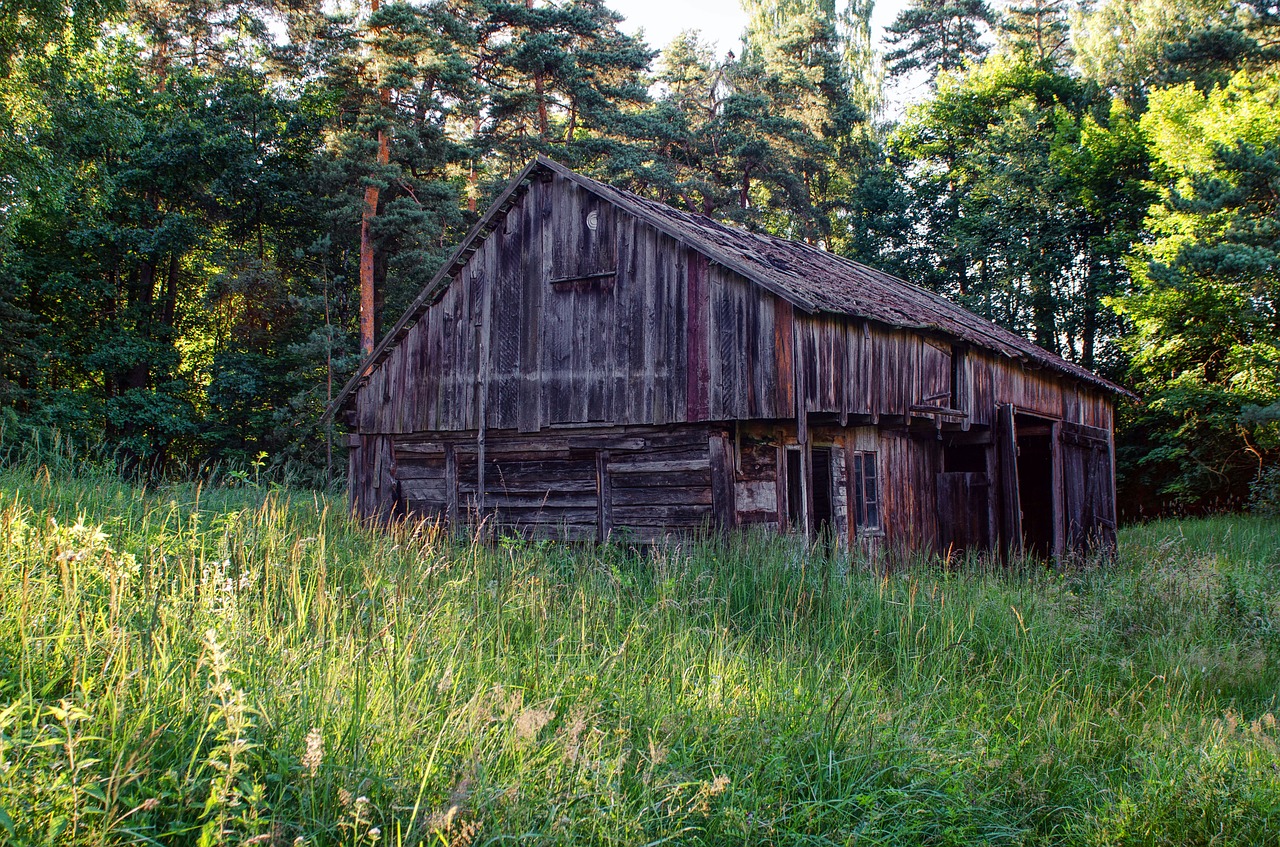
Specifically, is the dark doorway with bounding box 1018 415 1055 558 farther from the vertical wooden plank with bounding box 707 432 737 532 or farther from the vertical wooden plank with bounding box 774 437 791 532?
the vertical wooden plank with bounding box 707 432 737 532

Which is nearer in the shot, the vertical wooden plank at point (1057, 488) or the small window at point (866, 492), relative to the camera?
the small window at point (866, 492)

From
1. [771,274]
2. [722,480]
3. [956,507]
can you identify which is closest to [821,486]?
[722,480]

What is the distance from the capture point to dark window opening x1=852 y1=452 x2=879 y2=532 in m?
13.5

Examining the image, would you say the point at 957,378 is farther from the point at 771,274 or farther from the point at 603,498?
the point at 603,498

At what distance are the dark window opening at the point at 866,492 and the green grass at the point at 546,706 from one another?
5485 mm

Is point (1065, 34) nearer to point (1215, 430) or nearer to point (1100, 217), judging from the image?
point (1100, 217)

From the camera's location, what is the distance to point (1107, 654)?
24.2 ft

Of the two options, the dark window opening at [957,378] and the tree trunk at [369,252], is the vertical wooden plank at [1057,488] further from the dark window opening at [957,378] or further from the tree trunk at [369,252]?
the tree trunk at [369,252]

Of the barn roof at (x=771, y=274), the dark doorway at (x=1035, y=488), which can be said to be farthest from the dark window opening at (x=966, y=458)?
the barn roof at (x=771, y=274)

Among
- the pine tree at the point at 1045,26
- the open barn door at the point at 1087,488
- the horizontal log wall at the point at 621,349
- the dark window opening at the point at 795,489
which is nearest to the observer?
the horizontal log wall at the point at 621,349

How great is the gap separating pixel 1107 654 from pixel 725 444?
18.2ft

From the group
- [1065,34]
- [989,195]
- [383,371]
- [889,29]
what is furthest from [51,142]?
[1065,34]

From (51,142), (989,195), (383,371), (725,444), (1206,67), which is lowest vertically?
(725,444)

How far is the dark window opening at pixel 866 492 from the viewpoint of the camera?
13469 mm
